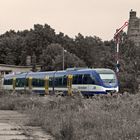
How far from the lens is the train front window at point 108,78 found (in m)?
42.6

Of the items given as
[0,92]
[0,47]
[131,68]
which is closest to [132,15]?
[0,47]

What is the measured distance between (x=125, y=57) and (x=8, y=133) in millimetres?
78907

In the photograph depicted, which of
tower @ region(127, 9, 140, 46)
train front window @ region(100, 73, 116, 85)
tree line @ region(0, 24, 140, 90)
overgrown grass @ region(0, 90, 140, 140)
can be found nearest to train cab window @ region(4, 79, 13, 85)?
train front window @ region(100, 73, 116, 85)

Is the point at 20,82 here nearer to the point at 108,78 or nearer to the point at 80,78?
the point at 80,78

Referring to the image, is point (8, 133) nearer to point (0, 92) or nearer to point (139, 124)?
point (139, 124)

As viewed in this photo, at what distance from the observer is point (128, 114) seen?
56.2 feet

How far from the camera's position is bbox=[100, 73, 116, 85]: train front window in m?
42.6

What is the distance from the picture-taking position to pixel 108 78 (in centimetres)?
4338

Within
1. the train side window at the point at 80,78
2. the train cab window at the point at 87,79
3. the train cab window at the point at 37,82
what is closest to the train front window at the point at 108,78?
the train cab window at the point at 87,79

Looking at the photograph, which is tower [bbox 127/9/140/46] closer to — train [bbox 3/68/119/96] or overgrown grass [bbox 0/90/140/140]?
train [bbox 3/68/119/96]

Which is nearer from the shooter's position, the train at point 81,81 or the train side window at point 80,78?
the train at point 81,81

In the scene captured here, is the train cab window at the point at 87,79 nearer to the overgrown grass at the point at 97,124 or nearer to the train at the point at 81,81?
the train at the point at 81,81

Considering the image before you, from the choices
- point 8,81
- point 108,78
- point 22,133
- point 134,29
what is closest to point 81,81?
point 108,78

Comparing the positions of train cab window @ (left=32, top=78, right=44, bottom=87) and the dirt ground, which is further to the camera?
train cab window @ (left=32, top=78, right=44, bottom=87)
